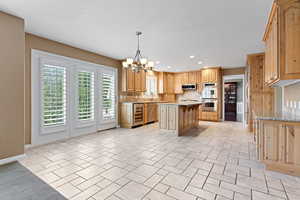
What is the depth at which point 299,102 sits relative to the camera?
253 centimetres

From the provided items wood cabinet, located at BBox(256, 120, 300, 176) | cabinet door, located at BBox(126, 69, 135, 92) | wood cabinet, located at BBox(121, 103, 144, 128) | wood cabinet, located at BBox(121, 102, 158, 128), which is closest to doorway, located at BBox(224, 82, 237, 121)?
wood cabinet, located at BBox(121, 102, 158, 128)

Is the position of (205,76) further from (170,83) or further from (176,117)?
(176,117)

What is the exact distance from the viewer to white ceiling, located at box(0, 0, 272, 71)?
237 cm

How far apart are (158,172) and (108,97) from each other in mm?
3672

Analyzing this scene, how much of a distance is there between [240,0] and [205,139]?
10.8 ft

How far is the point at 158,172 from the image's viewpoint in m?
2.31

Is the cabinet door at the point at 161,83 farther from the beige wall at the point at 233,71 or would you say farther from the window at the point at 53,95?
the window at the point at 53,95

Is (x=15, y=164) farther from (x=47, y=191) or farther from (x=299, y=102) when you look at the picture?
(x=299, y=102)

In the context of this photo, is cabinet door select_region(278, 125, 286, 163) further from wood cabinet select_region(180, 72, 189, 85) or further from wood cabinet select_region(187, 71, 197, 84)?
wood cabinet select_region(180, 72, 189, 85)

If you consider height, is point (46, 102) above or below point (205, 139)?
above

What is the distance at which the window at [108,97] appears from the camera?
5.18 metres

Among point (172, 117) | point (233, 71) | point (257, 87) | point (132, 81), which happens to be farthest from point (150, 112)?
point (233, 71)

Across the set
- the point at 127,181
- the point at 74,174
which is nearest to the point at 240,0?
the point at 127,181

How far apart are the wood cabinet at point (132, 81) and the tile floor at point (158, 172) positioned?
2686 mm
